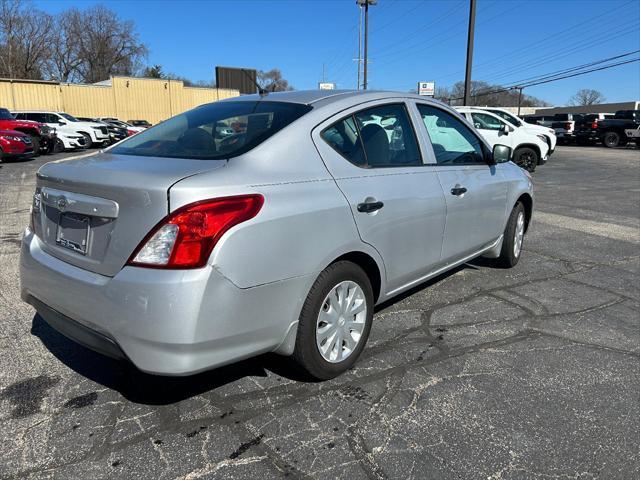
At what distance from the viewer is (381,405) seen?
110 inches

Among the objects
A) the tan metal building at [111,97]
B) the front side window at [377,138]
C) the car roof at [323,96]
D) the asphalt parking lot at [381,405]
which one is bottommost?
the asphalt parking lot at [381,405]

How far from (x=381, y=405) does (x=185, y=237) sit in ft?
4.65

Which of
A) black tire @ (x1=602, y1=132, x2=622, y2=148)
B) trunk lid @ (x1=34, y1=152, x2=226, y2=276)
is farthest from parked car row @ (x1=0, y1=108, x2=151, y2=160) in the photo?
black tire @ (x1=602, y1=132, x2=622, y2=148)

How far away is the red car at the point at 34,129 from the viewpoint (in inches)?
758

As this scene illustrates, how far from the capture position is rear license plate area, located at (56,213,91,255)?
2520 mm

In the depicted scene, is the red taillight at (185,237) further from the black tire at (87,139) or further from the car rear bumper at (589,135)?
the car rear bumper at (589,135)

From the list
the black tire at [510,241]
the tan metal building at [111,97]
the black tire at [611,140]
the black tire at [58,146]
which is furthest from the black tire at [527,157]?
the tan metal building at [111,97]

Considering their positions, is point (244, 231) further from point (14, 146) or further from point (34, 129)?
point (34, 129)

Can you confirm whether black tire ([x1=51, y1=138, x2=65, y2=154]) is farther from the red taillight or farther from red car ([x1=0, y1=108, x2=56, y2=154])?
the red taillight

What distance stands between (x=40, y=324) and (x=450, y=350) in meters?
2.99

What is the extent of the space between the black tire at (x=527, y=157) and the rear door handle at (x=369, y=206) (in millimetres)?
13773

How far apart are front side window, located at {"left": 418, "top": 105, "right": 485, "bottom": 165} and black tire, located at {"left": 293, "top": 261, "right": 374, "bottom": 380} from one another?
135 cm

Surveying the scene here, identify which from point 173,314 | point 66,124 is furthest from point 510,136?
point 66,124

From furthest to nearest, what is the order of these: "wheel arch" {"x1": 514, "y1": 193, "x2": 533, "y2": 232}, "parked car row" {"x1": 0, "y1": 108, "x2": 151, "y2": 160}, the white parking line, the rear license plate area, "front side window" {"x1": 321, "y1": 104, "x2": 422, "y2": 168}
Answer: "parked car row" {"x1": 0, "y1": 108, "x2": 151, "y2": 160}, the white parking line, "wheel arch" {"x1": 514, "y1": 193, "x2": 533, "y2": 232}, "front side window" {"x1": 321, "y1": 104, "x2": 422, "y2": 168}, the rear license plate area
